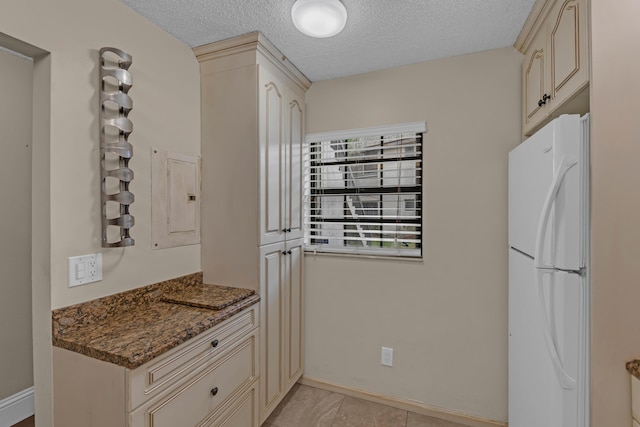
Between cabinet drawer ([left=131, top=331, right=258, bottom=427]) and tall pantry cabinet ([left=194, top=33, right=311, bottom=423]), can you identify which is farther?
tall pantry cabinet ([left=194, top=33, right=311, bottom=423])

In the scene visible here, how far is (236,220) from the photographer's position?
6.04 feet

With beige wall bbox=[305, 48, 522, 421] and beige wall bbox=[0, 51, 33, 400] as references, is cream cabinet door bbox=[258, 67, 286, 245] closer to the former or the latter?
beige wall bbox=[305, 48, 522, 421]

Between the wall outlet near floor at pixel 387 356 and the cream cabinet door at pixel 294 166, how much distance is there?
1058mm

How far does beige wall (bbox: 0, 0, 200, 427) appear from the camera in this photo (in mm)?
1212

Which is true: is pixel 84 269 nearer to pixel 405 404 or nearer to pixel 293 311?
pixel 293 311

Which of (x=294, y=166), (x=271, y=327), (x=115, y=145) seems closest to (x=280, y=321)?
(x=271, y=327)

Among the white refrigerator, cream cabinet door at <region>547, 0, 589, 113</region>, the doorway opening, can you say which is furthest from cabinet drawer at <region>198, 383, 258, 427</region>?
cream cabinet door at <region>547, 0, 589, 113</region>

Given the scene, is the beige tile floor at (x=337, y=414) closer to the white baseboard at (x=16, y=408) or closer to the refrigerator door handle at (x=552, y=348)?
the refrigerator door handle at (x=552, y=348)

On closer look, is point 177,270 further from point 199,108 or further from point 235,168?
point 199,108

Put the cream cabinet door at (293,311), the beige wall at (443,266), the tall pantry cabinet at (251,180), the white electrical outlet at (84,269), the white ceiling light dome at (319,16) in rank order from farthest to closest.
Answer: the cream cabinet door at (293,311) < the beige wall at (443,266) < the tall pantry cabinet at (251,180) < the white ceiling light dome at (319,16) < the white electrical outlet at (84,269)

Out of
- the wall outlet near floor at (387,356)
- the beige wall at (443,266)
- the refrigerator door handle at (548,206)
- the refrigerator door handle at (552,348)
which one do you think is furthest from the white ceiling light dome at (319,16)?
the wall outlet near floor at (387,356)

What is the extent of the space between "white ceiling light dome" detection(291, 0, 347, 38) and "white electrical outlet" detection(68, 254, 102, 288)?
1502 millimetres

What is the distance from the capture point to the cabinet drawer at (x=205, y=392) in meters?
1.13

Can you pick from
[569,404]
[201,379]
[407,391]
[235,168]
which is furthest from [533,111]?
[201,379]
